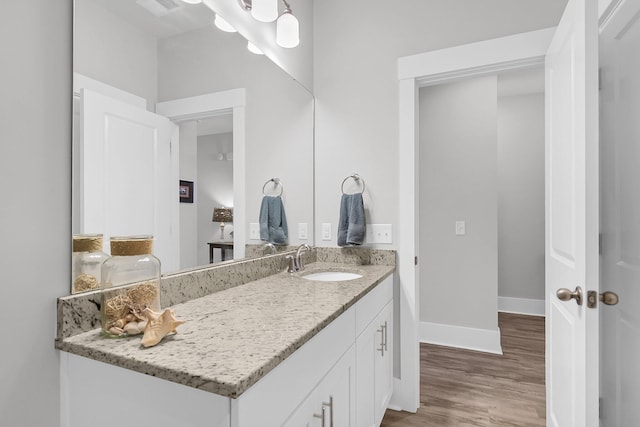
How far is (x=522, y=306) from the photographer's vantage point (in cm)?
394

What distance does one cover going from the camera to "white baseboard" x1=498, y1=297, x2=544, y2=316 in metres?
3.86

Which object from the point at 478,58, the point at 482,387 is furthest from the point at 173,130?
the point at 482,387

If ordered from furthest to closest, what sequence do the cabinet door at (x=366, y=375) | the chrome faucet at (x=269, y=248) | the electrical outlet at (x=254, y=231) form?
the chrome faucet at (x=269, y=248)
the electrical outlet at (x=254, y=231)
the cabinet door at (x=366, y=375)

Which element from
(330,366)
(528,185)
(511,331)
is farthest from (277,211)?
(528,185)

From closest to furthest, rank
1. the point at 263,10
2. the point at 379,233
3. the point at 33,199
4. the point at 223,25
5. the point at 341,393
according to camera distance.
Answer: the point at 33,199 < the point at 341,393 < the point at 223,25 < the point at 263,10 < the point at 379,233

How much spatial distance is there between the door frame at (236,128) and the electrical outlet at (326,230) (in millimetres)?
702

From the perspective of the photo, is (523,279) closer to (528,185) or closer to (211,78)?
(528,185)

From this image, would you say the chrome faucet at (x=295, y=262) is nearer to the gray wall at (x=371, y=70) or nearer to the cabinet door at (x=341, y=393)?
the gray wall at (x=371, y=70)

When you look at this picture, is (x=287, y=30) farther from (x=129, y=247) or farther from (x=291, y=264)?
(x=129, y=247)

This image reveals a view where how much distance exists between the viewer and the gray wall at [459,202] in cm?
300

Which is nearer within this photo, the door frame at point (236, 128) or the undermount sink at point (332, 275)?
the door frame at point (236, 128)

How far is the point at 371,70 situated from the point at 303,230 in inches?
43.2

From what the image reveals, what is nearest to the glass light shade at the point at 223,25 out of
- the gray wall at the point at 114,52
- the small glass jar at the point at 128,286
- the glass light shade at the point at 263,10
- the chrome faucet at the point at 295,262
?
the glass light shade at the point at 263,10

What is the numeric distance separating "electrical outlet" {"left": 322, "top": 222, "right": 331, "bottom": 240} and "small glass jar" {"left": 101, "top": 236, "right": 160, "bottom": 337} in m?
1.35
